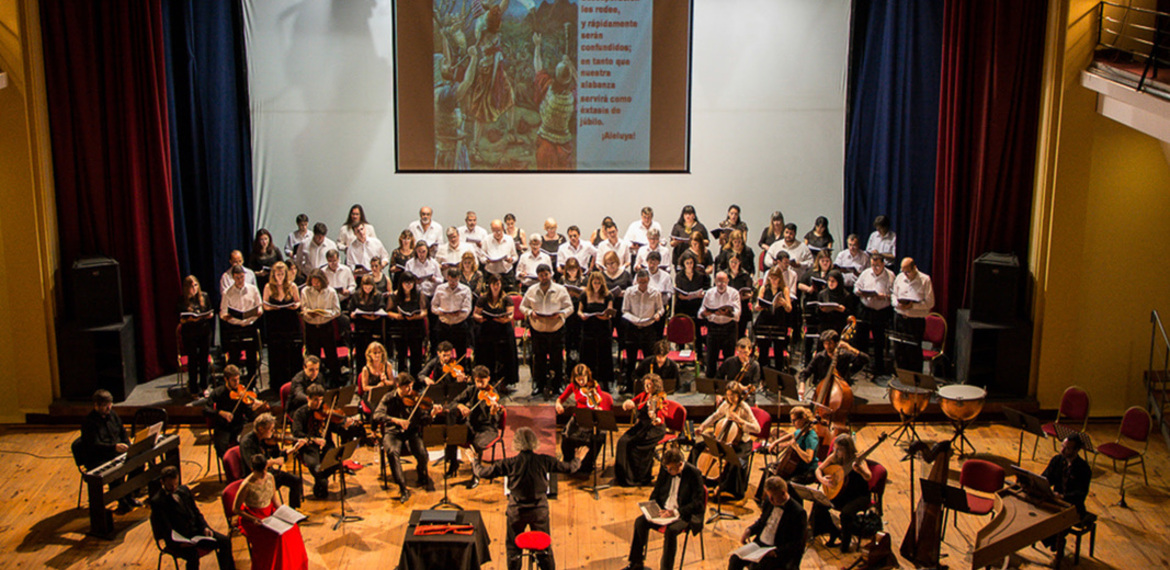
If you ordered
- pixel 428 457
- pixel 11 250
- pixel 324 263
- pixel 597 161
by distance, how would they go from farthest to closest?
1. pixel 597 161
2. pixel 324 263
3. pixel 11 250
4. pixel 428 457

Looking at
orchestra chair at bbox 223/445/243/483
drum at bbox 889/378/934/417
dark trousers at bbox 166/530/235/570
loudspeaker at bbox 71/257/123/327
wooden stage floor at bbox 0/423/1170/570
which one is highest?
loudspeaker at bbox 71/257/123/327

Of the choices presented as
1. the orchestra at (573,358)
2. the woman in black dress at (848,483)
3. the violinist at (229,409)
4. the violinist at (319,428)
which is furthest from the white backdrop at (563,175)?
the woman in black dress at (848,483)

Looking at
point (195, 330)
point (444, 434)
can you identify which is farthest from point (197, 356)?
point (444, 434)

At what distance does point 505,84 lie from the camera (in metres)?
12.0

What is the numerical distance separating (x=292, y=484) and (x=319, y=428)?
0.54 metres

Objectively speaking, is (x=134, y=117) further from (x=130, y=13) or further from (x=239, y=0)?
(x=239, y=0)

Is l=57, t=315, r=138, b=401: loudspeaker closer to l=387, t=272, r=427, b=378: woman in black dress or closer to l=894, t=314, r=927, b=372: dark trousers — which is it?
l=387, t=272, r=427, b=378: woman in black dress

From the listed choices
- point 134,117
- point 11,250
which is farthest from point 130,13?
point 11,250

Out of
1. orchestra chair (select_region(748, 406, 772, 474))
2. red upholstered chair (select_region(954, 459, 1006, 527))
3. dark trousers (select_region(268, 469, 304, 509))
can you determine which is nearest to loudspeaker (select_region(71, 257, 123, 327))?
dark trousers (select_region(268, 469, 304, 509))

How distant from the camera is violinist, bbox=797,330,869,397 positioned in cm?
908

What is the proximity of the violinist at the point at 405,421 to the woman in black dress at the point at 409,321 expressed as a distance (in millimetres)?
1521

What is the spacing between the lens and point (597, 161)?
12.1 metres

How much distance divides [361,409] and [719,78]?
255 inches

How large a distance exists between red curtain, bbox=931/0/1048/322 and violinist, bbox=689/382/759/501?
12.5 ft
